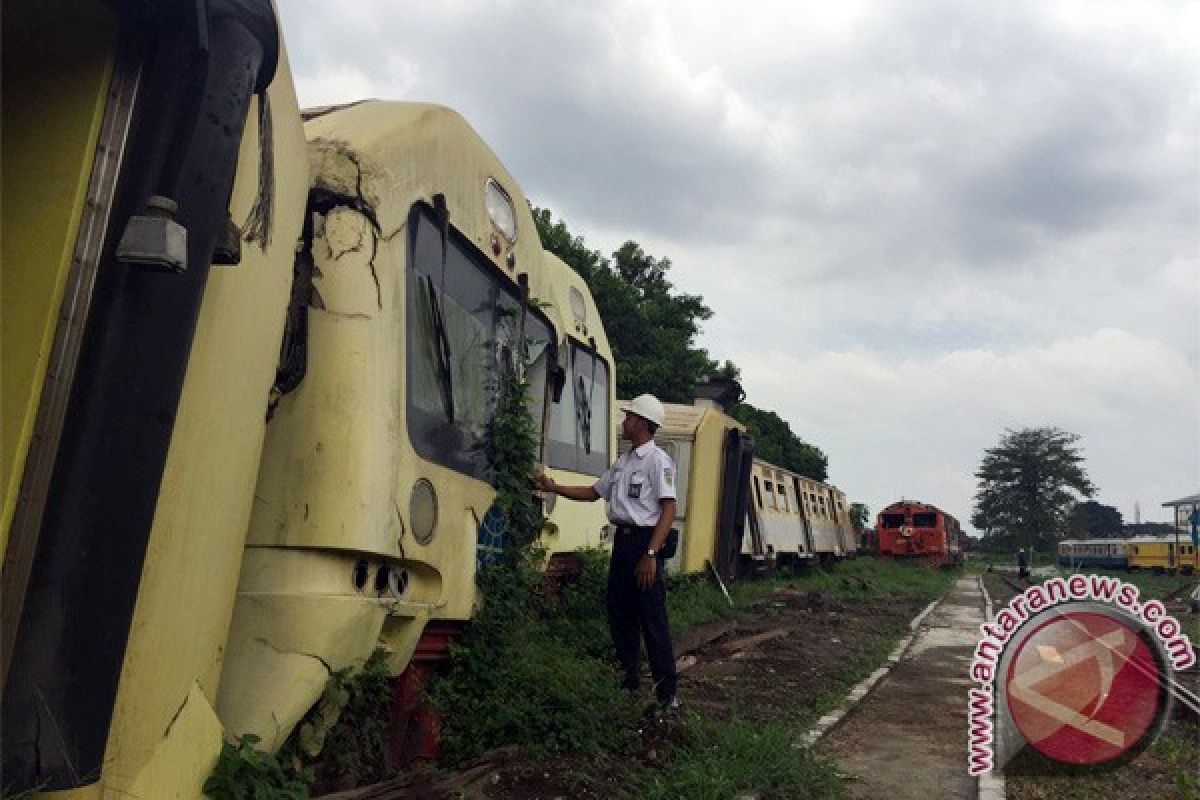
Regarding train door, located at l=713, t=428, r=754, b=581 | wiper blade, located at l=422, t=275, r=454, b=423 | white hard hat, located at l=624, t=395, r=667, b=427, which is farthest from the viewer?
train door, located at l=713, t=428, r=754, b=581

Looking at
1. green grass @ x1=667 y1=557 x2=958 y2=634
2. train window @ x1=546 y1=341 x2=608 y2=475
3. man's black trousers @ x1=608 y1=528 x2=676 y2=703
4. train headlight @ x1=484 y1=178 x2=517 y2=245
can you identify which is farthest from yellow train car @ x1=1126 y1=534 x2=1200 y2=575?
train headlight @ x1=484 y1=178 x2=517 y2=245

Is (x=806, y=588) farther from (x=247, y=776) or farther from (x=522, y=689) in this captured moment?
(x=247, y=776)

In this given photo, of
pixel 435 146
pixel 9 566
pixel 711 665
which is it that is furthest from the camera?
pixel 711 665

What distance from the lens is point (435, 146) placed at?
12.1ft

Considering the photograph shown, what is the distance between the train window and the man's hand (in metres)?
0.84

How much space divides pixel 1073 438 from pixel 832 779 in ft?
256

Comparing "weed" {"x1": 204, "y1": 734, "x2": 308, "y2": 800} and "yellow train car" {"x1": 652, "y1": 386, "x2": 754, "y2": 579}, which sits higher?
"yellow train car" {"x1": 652, "y1": 386, "x2": 754, "y2": 579}

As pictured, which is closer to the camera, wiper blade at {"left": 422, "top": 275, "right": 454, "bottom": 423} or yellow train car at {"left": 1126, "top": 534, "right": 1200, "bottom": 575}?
wiper blade at {"left": 422, "top": 275, "right": 454, "bottom": 423}

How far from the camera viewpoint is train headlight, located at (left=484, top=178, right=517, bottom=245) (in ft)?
13.9

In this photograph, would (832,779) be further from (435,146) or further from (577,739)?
(435,146)

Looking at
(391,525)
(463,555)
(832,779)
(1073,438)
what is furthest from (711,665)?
(1073,438)

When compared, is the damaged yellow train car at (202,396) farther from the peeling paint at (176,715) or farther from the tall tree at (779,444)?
the tall tree at (779,444)

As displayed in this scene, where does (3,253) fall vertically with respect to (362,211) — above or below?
below

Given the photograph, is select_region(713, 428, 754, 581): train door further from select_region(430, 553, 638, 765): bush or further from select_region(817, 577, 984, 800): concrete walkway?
select_region(430, 553, 638, 765): bush
